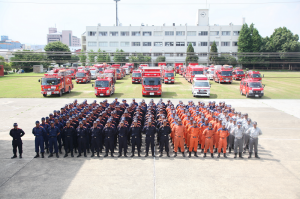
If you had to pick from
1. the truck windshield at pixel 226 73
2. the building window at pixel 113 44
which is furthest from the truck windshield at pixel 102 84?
the building window at pixel 113 44

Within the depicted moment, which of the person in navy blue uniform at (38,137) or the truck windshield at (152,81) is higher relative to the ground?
the truck windshield at (152,81)

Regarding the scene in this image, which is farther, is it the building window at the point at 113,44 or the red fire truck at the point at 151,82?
the building window at the point at 113,44

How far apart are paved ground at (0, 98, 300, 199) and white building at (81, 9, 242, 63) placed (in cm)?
6643

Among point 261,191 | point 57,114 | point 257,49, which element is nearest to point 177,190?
point 261,191

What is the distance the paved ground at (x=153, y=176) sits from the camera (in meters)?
7.78

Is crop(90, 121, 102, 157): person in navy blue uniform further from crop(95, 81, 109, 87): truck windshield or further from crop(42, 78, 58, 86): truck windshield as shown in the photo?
crop(42, 78, 58, 86): truck windshield

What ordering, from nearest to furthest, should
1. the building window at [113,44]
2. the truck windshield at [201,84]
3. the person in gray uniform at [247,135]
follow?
1. the person in gray uniform at [247,135]
2. the truck windshield at [201,84]
3. the building window at [113,44]

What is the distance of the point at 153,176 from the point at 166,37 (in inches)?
2809

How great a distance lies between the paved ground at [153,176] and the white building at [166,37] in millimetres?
66433

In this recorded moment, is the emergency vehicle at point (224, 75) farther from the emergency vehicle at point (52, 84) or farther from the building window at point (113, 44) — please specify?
the building window at point (113, 44)

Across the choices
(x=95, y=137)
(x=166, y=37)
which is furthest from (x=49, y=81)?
(x=166, y=37)

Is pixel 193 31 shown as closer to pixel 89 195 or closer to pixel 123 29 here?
pixel 123 29

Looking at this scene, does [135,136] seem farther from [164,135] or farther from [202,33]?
[202,33]

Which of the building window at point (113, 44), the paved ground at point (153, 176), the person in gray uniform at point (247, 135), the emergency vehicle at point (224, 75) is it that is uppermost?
the building window at point (113, 44)
